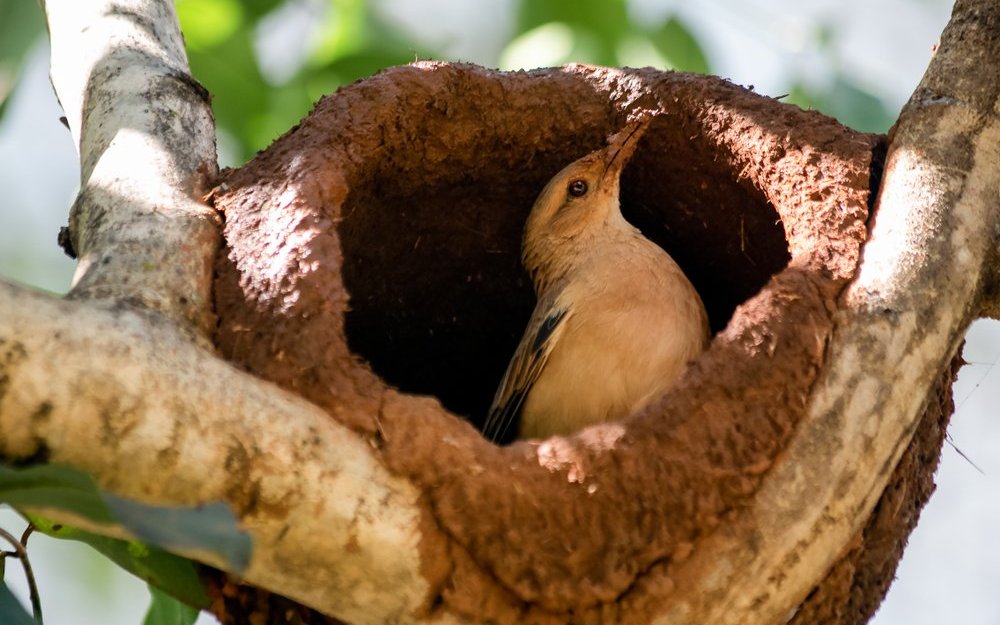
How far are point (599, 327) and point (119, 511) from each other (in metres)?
2.61

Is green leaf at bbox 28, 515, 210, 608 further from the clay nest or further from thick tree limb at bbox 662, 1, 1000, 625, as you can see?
thick tree limb at bbox 662, 1, 1000, 625

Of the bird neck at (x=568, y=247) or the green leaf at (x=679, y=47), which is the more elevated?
the green leaf at (x=679, y=47)

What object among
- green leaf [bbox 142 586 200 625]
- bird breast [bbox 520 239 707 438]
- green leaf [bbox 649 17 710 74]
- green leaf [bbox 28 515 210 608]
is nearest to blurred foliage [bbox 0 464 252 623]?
green leaf [bbox 28 515 210 608]

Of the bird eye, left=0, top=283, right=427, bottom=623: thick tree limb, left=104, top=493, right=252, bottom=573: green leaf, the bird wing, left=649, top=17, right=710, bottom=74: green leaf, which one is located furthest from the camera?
left=649, top=17, right=710, bottom=74: green leaf

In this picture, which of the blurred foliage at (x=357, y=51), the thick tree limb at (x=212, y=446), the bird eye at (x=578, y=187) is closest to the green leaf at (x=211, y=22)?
the blurred foliage at (x=357, y=51)

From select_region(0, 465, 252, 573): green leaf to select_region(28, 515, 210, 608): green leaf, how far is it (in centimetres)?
85

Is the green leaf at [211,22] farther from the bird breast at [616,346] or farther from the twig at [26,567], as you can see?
the twig at [26,567]

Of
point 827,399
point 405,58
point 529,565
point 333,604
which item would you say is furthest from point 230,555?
point 405,58

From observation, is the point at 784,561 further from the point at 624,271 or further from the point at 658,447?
the point at 624,271

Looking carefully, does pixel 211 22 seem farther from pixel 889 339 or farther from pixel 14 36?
pixel 889 339

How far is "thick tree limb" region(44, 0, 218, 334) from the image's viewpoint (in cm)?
374

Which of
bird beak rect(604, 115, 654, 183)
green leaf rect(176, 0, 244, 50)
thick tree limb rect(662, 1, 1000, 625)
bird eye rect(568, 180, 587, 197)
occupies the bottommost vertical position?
thick tree limb rect(662, 1, 1000, 625)

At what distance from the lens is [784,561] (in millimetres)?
3514

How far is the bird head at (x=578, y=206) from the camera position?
17.5ft
